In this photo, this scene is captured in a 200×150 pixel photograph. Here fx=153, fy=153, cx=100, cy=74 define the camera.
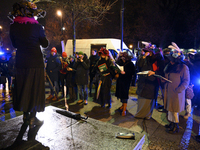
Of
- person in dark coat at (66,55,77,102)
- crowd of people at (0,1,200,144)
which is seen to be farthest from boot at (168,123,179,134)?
person in dark coat at (66,55,77,102)

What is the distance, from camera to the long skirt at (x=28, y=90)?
242cm

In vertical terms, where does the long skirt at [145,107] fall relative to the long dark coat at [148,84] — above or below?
below

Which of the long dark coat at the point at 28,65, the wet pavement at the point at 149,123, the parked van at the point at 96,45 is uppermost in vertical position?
the parked van at the point at 96,45

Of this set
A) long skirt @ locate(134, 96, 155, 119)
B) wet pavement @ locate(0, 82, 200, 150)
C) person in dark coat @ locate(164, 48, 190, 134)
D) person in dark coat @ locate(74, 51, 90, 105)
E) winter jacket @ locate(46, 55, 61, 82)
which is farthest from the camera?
winter jacket @ locate(46, 55, 61, 82)

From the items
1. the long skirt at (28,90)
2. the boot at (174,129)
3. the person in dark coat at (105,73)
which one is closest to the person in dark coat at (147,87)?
the boot at (174,129)

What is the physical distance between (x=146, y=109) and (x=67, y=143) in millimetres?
2767

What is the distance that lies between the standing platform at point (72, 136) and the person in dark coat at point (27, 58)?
24 cm

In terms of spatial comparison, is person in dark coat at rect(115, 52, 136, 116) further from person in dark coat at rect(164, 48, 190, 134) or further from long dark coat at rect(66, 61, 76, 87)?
long dark coat at rect(66, 61, 76, 87)

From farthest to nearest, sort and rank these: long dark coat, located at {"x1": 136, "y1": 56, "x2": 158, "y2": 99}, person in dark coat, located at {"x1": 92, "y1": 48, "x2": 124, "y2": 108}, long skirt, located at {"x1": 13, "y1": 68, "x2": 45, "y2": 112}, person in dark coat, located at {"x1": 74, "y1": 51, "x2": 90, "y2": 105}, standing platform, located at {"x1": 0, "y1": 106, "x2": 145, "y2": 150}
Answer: person in dark coat, located at {"x1": 74, "y1": 51, "x2": 90, "y2": 105}, person in dark coat, located at {"x1": 92, "y1": 48, "x2": 124, "y2": 108}, long dark coat, located at {"x1": 136, "y1": 56, "x2": 158, "y2": 99}, long skirt, located at {"x1": 13, "y1": 68, "x2": 45, "y2": 112}, standing platform, located at {"x1": 0, "y1": 106, "x2": 145, "y2": 150}

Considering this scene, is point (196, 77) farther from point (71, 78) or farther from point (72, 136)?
point (71, 78)

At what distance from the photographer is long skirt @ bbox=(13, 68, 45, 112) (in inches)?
95.3

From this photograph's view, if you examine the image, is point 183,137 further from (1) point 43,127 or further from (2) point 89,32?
(2) point 89,32

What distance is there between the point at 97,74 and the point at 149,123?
8.00 feet

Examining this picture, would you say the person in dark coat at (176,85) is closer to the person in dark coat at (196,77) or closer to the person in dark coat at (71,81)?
the person in dark coat at (196,77)
